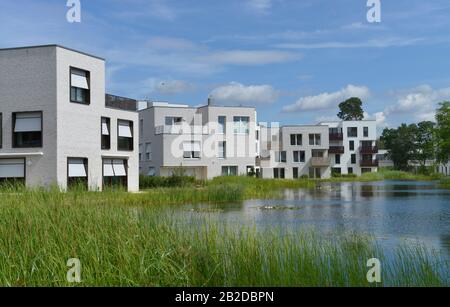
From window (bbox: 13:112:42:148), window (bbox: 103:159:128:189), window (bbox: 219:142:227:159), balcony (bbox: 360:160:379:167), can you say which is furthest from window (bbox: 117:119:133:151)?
balcony (bbox: 360:160:379:167)

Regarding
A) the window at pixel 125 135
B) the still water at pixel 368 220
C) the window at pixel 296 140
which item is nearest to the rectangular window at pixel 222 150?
the window at pixel 296 140

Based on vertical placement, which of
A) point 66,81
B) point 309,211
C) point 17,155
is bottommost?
point 309,211

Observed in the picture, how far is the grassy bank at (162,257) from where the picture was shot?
7125mm

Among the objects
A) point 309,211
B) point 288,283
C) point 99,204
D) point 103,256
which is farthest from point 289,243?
point 309,211

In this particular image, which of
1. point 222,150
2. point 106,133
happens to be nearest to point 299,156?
point 222,150

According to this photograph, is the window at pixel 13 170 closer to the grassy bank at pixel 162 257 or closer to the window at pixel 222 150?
the grassy bank at pixel 162 257

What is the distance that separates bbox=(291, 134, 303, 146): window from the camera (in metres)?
66.9

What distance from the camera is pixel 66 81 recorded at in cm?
2814

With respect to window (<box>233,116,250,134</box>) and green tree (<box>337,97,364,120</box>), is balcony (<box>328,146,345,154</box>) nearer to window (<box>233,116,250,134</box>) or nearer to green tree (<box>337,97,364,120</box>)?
window (<box>233,116,250,134</box>)

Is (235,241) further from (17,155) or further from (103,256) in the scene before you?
(17,155)

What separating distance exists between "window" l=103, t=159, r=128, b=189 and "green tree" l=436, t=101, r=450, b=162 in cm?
3320

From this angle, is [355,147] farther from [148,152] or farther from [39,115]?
[39,115]

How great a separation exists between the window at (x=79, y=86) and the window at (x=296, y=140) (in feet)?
132
